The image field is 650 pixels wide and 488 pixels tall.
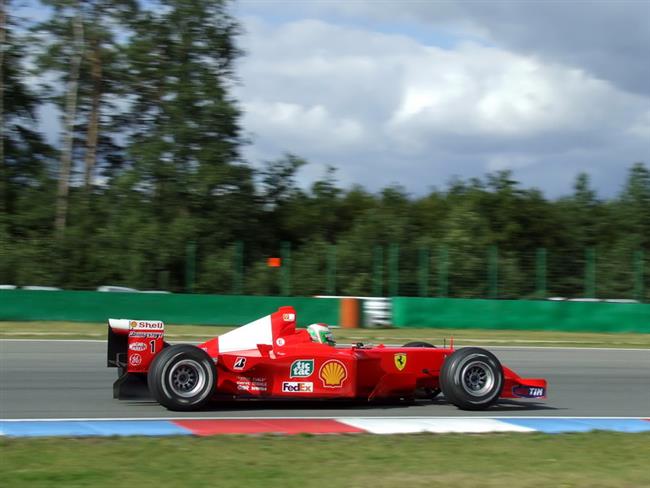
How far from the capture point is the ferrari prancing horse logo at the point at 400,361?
9.82 metres

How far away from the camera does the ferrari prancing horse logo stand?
32.2 feet

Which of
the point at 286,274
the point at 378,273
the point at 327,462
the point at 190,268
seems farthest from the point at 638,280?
the point at 327,462

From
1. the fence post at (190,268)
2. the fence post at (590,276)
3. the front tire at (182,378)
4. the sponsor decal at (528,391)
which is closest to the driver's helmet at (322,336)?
the front tire at (182,378)

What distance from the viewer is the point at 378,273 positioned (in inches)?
1078

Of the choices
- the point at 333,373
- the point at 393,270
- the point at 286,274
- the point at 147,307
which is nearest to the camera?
the point at 333,373

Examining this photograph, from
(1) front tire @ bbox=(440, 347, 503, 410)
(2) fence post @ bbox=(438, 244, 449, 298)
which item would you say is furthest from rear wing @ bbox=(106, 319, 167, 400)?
(2) fence post @ bbox=(438, 244, 449, 298)

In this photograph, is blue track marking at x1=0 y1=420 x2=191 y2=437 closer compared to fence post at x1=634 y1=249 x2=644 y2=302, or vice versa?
blue track marking at x1=0 y1=420 x2=191 y2=437

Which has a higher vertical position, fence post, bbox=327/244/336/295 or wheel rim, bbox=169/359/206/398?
fence post, bbox=327/244/336/295

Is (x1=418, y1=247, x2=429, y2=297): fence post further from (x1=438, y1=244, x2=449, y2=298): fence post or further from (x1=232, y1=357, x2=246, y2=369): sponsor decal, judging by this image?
(x1=232, y1=357, x2=246, y2=369): sponsor decal

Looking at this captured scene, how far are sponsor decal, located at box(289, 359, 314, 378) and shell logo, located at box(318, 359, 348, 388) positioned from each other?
0.38ft

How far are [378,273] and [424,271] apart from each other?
1362mm

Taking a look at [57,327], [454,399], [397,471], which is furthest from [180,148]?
[397,471]

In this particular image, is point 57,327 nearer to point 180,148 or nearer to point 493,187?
point 180,148

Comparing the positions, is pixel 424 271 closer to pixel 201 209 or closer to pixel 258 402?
pixel 201 209
